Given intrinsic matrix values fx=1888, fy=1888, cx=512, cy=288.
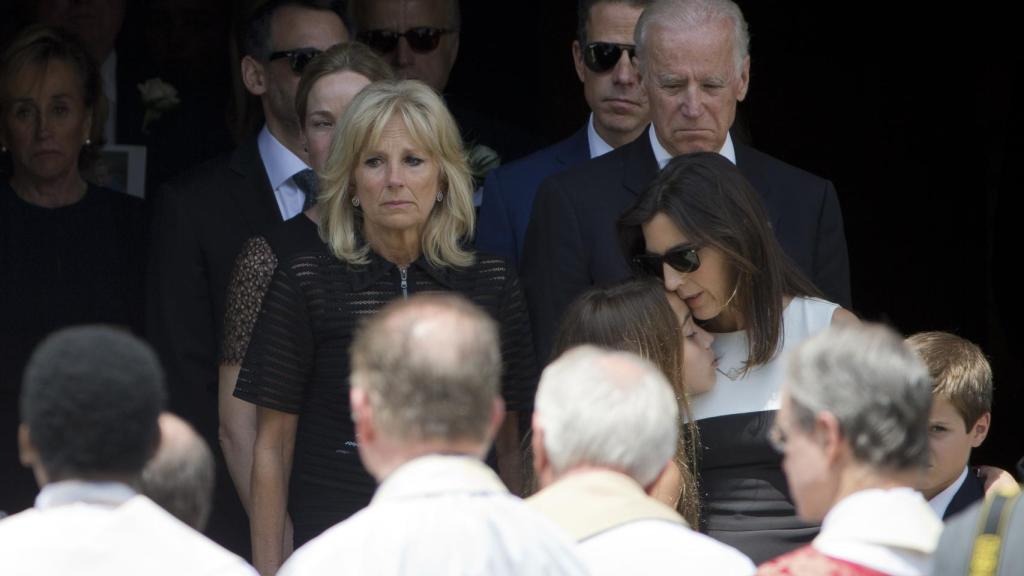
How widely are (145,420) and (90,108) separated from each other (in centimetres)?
290

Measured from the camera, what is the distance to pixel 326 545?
2854 millimetres

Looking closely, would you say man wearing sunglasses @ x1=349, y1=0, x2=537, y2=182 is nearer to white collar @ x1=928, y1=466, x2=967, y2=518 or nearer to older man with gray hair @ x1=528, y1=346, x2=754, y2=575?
white collar @ x1=928, y1=466, x2=967, y2=518

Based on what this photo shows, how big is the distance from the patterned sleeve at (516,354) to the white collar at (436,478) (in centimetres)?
162

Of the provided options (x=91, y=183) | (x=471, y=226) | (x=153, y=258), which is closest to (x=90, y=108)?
(x=91, y=183)

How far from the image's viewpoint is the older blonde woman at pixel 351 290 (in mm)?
4445

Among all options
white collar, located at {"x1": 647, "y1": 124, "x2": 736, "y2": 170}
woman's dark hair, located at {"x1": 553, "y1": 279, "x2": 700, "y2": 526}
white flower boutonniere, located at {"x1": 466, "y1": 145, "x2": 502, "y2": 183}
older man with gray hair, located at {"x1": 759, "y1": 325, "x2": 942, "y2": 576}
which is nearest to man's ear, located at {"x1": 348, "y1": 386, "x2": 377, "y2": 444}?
older man with gray hair, located at {"x1": 759, "y1": 325, "x2": 942, "y2": 576}

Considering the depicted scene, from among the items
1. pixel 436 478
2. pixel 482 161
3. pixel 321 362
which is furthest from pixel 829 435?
pixel 482 161

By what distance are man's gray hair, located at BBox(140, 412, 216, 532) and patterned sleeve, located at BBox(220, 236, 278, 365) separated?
1661 millimetres

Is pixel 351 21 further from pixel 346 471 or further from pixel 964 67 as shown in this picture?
pixel 964 67

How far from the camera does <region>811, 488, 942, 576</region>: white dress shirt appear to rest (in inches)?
118

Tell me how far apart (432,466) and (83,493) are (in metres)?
0.52

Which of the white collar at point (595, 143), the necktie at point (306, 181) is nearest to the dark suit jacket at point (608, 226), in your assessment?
the white collar at point (595, 143)

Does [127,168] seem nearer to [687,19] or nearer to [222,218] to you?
[222,218]

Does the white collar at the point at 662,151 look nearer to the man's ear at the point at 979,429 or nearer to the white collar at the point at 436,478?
the man's ear at the point at 979,429
